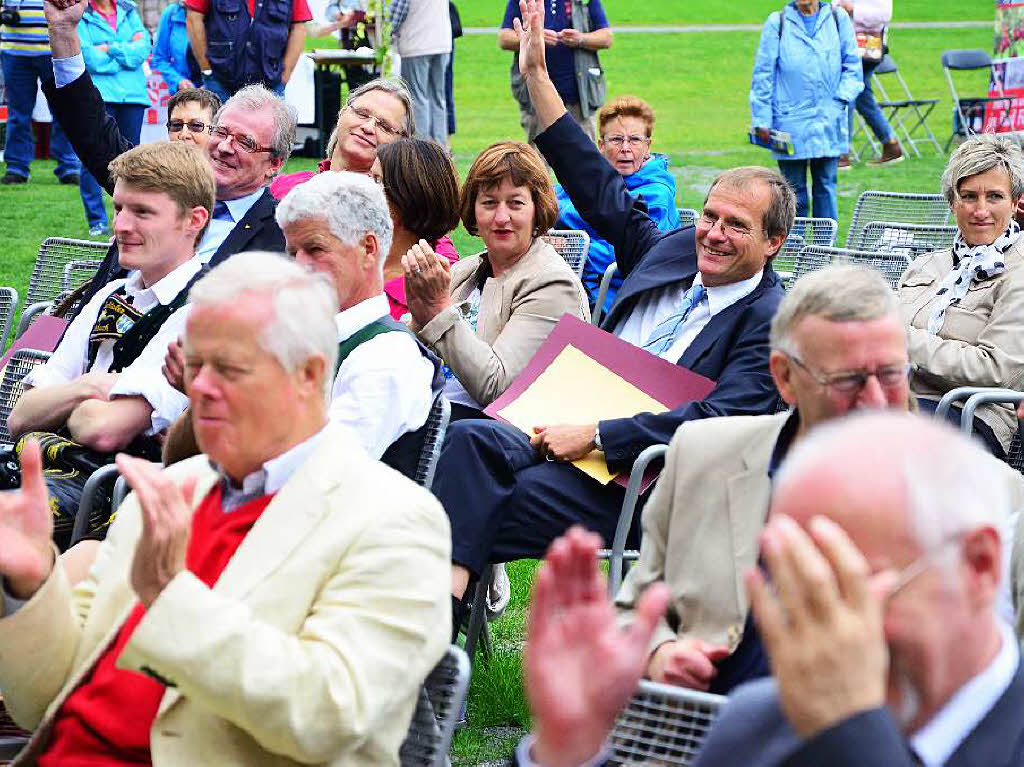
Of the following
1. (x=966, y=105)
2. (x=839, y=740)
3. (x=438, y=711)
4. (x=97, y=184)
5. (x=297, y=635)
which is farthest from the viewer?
(x=966, y=105)

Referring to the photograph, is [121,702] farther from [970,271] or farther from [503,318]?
[970,271]

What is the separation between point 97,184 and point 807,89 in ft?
19.8

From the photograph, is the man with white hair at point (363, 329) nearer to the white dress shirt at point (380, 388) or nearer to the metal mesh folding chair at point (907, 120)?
the white dress shirt at point (380, 388)

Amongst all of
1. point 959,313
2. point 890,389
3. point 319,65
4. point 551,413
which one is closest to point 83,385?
point 551,413

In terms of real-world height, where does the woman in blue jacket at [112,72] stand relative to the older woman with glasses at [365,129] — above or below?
below

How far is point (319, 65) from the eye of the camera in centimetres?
1686

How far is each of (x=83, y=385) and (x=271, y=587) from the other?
2.07 metres

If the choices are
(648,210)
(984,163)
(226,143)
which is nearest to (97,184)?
(648,210)

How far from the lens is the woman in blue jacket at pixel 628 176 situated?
7344 mm

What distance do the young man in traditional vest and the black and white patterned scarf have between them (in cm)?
274

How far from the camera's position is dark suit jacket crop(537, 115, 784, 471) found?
13.8 feet

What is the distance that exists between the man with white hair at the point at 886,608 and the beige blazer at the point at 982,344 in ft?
10.6

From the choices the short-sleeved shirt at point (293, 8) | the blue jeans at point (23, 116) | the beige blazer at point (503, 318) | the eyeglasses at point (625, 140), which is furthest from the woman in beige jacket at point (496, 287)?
the blue jeans at point (23, 116)

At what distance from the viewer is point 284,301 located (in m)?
2.66
